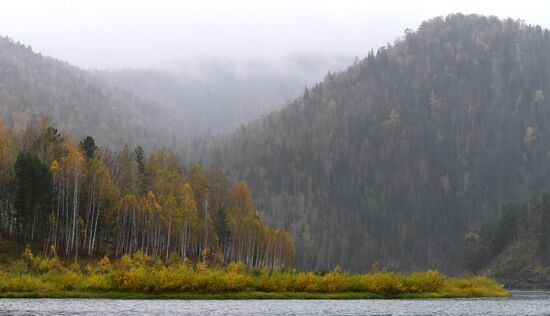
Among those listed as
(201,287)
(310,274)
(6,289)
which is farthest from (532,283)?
(6,289)

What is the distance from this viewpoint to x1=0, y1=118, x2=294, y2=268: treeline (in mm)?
123312

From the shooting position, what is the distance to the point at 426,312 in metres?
62.3

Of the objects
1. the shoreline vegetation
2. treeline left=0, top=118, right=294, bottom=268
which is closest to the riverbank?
the shoreline vegetation

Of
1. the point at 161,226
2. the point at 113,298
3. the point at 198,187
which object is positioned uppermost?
the point at 198,187

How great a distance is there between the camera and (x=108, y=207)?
135125 mm

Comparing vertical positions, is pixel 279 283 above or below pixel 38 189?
below

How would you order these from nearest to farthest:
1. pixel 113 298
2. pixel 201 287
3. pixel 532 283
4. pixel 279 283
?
pixel 113 298
pixel 201 287
pixel 279 283
pixel 532 283

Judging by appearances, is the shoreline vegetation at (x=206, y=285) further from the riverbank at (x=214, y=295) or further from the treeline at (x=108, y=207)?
the treeline at (x=108, y=207)

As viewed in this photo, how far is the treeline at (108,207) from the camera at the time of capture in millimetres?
123312

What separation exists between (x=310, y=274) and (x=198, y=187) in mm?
86622

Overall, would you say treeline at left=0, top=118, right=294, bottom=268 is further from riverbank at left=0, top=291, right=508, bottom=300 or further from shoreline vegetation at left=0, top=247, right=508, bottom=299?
riverbank at left=0, top=291, right=508, bottom=300

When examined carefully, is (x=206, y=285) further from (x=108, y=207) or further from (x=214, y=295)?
(x=108, y=207)

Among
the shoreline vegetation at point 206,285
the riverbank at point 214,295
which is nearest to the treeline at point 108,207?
the shoreline vegetation at point 206,285

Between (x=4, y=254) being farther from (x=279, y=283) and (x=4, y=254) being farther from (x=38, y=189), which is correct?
(x=279, y=283)
